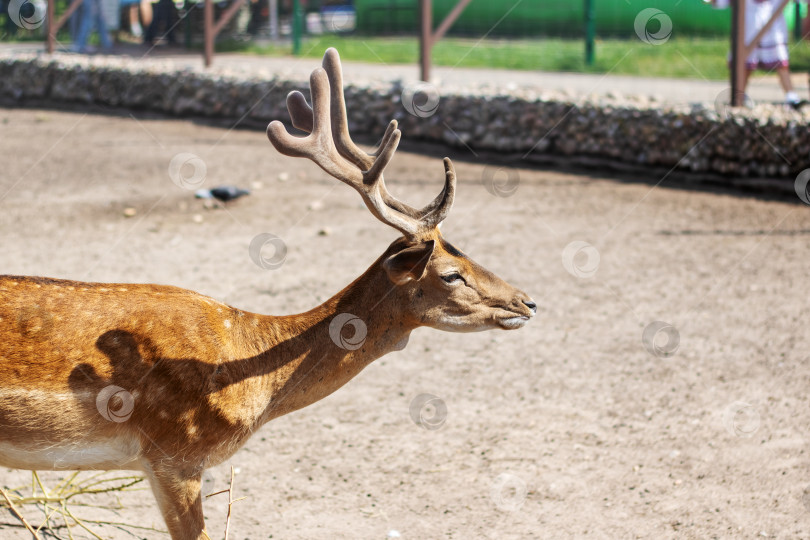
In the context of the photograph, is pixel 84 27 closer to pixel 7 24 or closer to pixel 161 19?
pixel 161 19

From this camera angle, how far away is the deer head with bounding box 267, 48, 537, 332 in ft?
12.1

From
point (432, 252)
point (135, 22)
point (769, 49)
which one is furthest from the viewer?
point (135, 22)

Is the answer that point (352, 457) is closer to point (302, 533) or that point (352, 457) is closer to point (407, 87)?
point (302, 533)

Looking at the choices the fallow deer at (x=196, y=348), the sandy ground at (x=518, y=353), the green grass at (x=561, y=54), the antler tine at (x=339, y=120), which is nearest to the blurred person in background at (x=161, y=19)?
the green grass at (x=561, y=54)

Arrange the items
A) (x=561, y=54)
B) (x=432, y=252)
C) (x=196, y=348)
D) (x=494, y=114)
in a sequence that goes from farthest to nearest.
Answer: (x=561, y=54) → (x=494, y=114) → (x=432, y=252) → (x=196, y=348)

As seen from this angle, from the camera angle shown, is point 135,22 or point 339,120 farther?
point 135,22

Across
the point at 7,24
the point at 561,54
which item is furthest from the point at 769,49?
the point at 7,24

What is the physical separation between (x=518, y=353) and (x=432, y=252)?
114 inches

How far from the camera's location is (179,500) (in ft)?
11.4

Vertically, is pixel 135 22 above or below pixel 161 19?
below

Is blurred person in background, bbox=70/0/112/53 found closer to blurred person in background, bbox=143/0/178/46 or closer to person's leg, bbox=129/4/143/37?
blurred person in background, bbox=143/0/178/46

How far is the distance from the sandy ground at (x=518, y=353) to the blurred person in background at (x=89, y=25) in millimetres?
6539

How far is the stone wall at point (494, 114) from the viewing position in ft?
31.4

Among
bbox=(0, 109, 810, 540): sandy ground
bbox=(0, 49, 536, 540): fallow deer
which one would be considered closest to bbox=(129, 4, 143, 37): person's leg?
bbox=(0, 109, 810, 540): sandy ground
